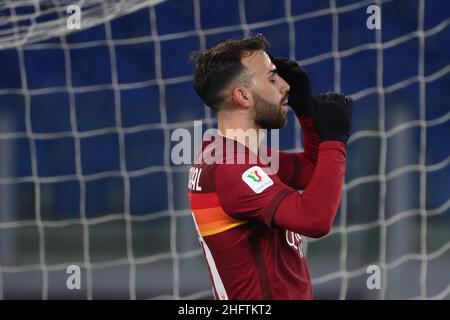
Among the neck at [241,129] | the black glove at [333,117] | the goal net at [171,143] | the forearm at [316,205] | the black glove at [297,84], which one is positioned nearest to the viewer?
the forearm at [316,205]

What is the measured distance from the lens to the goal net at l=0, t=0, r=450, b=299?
435 cm

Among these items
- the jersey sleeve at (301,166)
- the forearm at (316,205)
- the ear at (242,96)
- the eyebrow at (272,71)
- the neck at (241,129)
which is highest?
the eyebrow at (272,71)

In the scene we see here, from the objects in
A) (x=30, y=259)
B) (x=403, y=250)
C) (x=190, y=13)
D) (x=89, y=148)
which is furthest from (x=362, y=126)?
(x=30, y=259)

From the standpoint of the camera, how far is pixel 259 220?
2.08 meters

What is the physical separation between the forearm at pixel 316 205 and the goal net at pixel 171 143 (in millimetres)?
2177

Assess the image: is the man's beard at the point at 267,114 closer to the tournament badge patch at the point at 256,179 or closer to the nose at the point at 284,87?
the nose at the point at 284,87

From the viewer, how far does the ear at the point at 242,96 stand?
7.06 feet

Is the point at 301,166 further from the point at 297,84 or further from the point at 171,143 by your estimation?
the point at 171,143

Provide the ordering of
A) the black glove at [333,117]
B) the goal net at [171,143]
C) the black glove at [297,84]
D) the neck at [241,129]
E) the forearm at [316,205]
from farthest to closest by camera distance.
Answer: the goal net at [171,143] → the black glove at [297,84] → the neck at [241,129] → the black glove at [333,117] → the forearm at [316,205]

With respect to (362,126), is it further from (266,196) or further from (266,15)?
(266,196)

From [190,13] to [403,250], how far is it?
1.68 m

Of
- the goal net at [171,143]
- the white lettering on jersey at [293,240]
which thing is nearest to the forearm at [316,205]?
the white lettering on jersey at [293,240]

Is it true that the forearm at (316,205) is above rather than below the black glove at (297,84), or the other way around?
below

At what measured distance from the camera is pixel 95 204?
5156 millimetres
